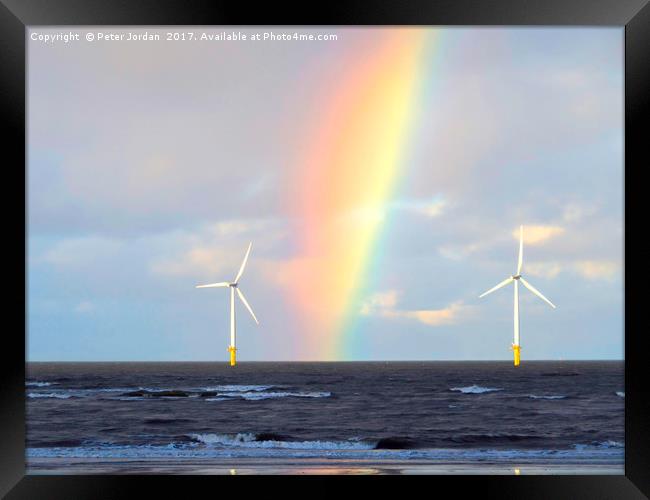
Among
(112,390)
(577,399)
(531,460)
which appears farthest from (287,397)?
(531,460)

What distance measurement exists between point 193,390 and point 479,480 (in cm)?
2637

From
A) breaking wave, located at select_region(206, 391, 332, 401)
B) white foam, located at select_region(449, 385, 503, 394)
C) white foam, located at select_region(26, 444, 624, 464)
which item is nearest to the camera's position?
white foam, located at select_region(26, 444, 624, 464)

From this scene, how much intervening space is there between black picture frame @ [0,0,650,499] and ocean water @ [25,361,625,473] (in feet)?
20.8

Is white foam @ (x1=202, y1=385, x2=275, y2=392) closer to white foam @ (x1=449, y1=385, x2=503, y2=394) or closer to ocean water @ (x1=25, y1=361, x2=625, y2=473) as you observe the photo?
ocean water @ (x1=25, y1=361, x2=625, y2=473)

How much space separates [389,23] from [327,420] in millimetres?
19921

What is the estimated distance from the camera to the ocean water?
16.6m

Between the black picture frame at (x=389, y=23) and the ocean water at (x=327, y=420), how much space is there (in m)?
6.34

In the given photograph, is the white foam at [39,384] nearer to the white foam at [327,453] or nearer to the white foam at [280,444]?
the white foam at [280,444]

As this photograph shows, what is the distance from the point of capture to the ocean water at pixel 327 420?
16.6m

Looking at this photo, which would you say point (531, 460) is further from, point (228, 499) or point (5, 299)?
point (5, 299)

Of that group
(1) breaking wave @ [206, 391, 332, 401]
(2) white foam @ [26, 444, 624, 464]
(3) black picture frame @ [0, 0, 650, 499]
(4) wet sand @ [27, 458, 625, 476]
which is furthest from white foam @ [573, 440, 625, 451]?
(1) breaking wave @ [206, 391, 332, 401]

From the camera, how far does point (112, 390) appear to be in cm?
3127

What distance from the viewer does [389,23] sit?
6.01 metres

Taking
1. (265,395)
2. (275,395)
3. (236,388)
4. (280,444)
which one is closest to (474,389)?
(275,395)
